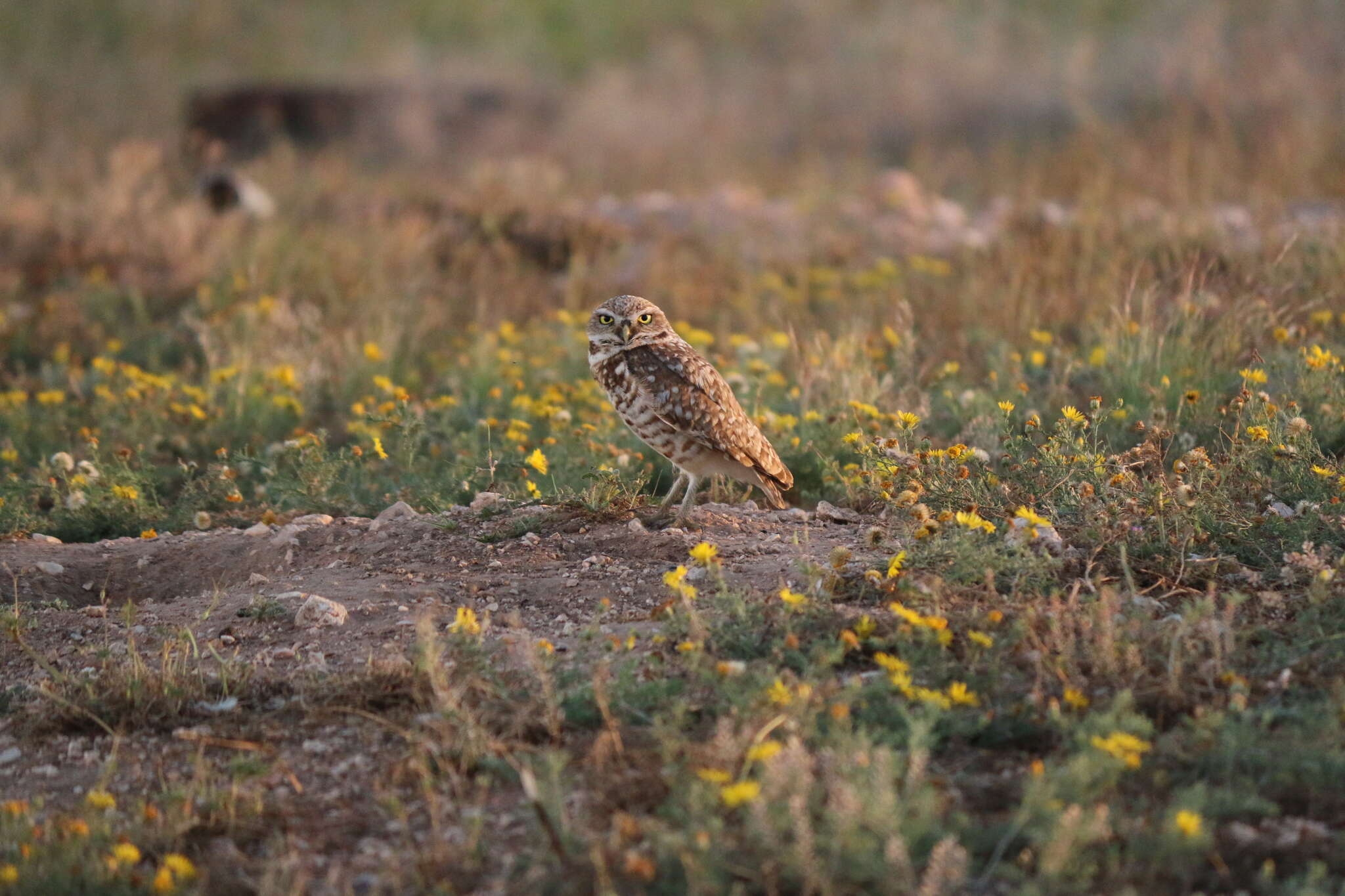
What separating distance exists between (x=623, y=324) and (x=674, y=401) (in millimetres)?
378

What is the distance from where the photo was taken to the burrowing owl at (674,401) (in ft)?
15.7

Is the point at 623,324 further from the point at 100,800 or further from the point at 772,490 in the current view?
the point at 100,800

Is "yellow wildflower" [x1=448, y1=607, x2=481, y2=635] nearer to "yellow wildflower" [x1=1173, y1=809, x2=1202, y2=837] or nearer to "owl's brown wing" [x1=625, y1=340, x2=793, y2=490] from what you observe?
"owl's brown wing" [x1=625, y1=340, x2=793, y2=490]

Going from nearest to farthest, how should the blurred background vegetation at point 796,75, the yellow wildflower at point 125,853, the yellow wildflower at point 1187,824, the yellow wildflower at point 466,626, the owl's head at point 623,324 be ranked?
the yellow wildflower at point 1187,824
the yellow wildflower at point 125,853
the yellow wildflower at point 466,626
the owl's head at point 623,324
the blurred background vegetation at point 796,75

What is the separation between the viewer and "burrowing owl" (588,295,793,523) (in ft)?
15.7

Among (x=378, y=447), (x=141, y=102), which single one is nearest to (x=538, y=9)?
(x=141, y=102)

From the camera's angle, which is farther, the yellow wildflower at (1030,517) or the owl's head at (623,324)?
the owl's head at (623,324)

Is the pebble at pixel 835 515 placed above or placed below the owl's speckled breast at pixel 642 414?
below

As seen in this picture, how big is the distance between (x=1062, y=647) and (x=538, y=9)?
2027 centimetres

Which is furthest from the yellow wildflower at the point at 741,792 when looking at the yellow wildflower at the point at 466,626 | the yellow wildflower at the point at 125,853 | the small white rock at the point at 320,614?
the small white rock at the point at 320,614

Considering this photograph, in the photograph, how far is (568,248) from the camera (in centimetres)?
1020

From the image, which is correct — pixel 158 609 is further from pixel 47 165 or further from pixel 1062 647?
pixel 47 165

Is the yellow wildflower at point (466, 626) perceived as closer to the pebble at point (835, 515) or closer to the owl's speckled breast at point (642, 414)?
the owl's speckled breast at point (642, 414)

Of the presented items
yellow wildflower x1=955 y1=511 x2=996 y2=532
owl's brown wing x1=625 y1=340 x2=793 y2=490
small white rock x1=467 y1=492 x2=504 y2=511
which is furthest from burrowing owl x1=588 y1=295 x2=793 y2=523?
yellow wildflower x1=955 y1=511 x2=996 y2=532
